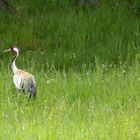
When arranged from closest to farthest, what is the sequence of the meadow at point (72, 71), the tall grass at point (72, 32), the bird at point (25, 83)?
the meadow at point (72, 71) → the bird at point (25, 83) → the tall grass at point (72, 32)

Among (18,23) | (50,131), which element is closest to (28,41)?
(18,23)

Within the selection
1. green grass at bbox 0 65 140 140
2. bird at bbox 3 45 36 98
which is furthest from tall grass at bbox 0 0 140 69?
bird at bbox 3 45 36 98

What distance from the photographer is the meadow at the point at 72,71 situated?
701cm

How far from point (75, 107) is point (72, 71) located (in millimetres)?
2207

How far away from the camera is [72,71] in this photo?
11.1m

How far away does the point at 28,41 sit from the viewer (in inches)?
546

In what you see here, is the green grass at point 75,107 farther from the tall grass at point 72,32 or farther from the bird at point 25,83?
the tall grass at point 72,32

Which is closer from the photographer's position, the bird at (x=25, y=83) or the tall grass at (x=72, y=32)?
the bird at (x=25, y=83)

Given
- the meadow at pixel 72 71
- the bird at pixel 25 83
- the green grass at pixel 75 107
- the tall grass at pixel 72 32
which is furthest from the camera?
the tall grass at pixel 72 32

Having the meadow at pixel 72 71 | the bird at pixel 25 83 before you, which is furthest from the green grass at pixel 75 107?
the bird at pixel 25 83

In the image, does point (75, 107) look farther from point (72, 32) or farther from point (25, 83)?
point (72, 32)

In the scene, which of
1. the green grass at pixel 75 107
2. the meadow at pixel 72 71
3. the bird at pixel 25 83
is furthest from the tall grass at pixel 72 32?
the bird at pixel 25 83

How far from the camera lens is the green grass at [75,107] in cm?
670

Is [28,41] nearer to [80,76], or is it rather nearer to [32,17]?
[32,17]
